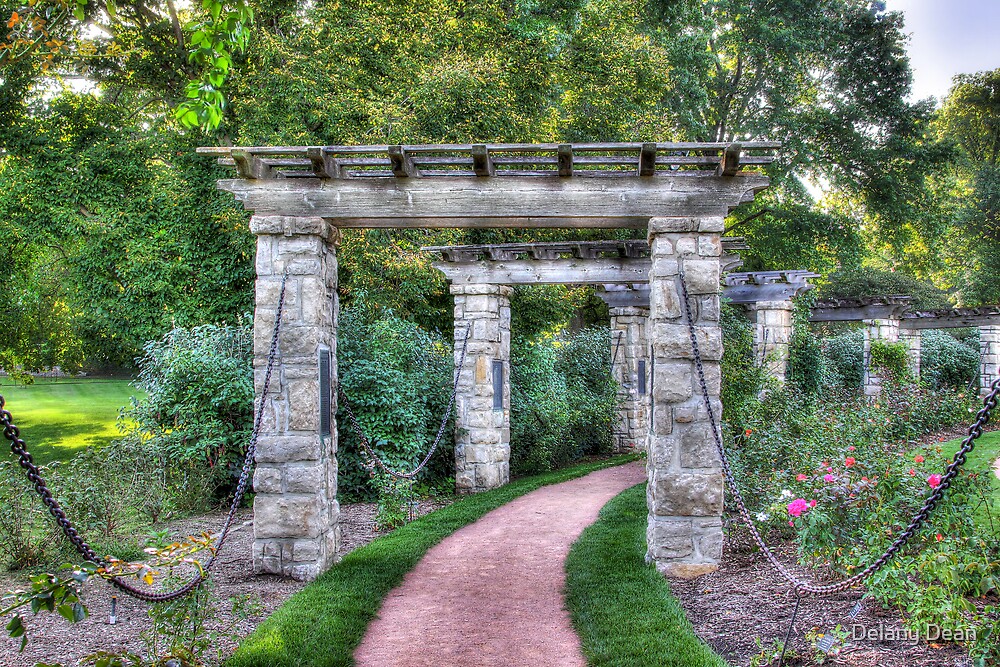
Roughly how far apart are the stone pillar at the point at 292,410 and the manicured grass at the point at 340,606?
1.46ft

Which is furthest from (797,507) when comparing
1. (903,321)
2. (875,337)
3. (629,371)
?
(903,321)

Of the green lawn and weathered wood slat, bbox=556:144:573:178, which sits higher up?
weathered wood slat, bbox=556:144:573:178

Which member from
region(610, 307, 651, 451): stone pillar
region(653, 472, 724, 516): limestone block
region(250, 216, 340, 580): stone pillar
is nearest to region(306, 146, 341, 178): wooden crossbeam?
region(250, 216, 340, 580): stone pillar

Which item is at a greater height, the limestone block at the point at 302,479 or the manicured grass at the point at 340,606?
the limestone block at the point at 302,479

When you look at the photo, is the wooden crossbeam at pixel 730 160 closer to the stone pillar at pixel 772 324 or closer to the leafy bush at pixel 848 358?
the stone pillar at pixel 772 324

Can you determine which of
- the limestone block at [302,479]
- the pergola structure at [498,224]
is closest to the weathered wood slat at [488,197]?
the pergola structure at [498,224]

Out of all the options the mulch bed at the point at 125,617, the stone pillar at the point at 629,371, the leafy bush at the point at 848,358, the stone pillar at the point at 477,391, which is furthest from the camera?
the leafy bush at the point at 848,358

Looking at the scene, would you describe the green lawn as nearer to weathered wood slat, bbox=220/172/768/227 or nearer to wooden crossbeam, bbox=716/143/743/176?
weathered wood slat, bbox=220/172/768/227

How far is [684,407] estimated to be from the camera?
21.0 feet

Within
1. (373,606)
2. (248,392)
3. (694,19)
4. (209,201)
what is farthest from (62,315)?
(694,19)

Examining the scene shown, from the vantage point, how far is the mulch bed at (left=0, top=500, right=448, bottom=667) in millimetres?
4594

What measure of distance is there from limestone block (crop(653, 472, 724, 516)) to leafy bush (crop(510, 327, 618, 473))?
6781 millimetres

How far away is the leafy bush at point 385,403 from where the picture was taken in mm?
10195

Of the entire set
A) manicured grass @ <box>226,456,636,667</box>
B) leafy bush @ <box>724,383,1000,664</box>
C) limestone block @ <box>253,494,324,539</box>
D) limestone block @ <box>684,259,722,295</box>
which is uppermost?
limestone block @ <box>684,259,722,295</box>
